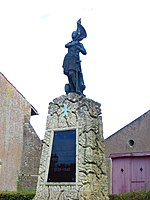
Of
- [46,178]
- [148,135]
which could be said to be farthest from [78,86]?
[148,135]

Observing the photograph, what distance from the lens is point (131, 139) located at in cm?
2088

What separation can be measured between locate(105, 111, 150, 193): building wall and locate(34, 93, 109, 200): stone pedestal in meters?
11.6

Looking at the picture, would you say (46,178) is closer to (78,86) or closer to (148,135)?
(78,86)

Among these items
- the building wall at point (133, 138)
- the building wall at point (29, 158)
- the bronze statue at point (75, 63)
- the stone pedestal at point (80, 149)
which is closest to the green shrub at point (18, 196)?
the stone pedestal at point (80, 149)

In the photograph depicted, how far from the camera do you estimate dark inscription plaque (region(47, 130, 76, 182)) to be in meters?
8.55

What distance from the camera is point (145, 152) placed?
66.5 ft

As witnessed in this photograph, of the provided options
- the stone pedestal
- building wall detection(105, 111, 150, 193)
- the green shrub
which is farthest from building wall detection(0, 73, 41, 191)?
the stone pedestal

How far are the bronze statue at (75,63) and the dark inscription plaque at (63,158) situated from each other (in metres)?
1.16

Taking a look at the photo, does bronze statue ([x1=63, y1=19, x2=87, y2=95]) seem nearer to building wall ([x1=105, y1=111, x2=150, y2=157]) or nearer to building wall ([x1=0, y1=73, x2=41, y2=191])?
building wall ([x1=105, y1=111, x2=150, y2=157])

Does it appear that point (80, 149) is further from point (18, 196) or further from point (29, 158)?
point (29, 158)

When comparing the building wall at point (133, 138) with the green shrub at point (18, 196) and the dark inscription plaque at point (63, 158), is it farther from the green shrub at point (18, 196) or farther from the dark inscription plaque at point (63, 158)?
the dark inscription plaque at point (63, 158)

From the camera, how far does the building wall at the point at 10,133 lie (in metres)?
25.1

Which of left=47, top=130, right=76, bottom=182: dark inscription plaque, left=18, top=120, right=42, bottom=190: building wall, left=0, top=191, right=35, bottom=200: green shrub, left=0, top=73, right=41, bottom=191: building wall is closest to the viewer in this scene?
left=47, top=130, right=76, bottom=182: dark inscription plaque

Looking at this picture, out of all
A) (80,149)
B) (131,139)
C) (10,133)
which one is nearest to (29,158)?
(10,133)
